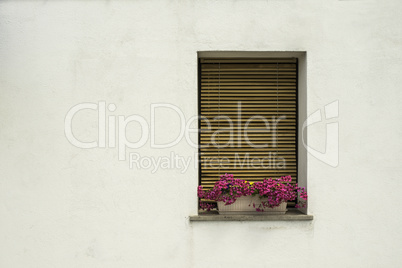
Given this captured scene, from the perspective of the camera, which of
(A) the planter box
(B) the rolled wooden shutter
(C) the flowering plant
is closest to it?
(C) the flowering plant

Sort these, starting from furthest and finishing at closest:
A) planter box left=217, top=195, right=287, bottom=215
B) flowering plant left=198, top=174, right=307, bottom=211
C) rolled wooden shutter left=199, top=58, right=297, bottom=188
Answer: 1. rolled wooden shutter left=199, top=58, right=297, bottom=188
2. planter box left=217, top=195, right=287, bottom=215
3. flowering plant left=198, top=174, right=307, bottom=211

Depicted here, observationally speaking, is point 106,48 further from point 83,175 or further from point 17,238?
point 17,238

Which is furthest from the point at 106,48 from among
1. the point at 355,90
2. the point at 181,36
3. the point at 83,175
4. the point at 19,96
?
the point at 355,90

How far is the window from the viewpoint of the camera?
449 centimetres

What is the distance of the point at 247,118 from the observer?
451 centimetres

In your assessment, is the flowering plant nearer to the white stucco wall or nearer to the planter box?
the planter box

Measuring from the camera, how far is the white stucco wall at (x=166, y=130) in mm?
4148

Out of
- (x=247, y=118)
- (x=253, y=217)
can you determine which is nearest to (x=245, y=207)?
(x=253, y=217)

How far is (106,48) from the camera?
4188mm

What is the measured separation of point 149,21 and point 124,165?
5.40 feet

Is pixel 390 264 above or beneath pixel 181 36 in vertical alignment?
beneath

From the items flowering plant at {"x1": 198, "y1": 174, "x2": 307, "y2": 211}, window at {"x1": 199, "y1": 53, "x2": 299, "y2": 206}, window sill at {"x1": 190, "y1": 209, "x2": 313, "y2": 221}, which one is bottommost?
window sill at {"x1": 190, "y1": 209, "x2": 313, "y2": 221}

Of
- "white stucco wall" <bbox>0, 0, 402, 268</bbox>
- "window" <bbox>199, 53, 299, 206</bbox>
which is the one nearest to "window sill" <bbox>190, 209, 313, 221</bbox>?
"white stucco wall" <bbox>0, 0, 402, 268</bbox>

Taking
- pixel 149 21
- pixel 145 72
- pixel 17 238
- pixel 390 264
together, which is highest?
pixel 149 21
